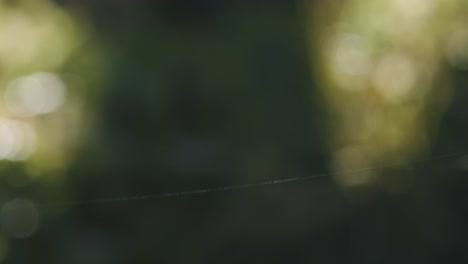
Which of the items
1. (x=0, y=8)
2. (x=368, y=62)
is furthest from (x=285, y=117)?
(x=0, y=8)

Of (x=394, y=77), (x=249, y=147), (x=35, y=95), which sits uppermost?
(x=35, y=95)

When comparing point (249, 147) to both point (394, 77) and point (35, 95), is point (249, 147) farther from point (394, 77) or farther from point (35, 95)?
point (35, 95)

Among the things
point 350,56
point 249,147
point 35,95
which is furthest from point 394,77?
point 35,95

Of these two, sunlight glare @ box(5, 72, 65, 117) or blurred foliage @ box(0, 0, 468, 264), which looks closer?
blurred foliage @ box(0, 0, 468, 264)

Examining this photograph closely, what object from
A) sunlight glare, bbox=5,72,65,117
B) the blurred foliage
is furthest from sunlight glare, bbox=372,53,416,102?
sunlight glare, bbox=5,72,65,117

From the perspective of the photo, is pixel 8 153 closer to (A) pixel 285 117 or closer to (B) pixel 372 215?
(A) pixel 285 117

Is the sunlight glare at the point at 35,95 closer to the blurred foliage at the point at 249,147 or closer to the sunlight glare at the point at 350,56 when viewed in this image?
the blurred foliage at the point at 249,147

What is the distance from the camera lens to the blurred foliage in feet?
7.69

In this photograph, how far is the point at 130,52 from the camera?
3133mm

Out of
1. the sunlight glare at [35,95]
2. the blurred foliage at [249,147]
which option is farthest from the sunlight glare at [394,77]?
the sunlight glare at [35,95]

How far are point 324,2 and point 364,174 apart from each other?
1.02 meters

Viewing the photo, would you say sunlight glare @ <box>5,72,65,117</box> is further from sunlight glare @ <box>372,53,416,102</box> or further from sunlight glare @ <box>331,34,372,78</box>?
sunlight glare @ <box>372,53,416,102</box>

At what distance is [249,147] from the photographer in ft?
8.67

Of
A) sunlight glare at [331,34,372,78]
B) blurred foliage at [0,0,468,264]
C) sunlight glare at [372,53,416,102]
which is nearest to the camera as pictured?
blurred foliage at [0,0,468,264]
